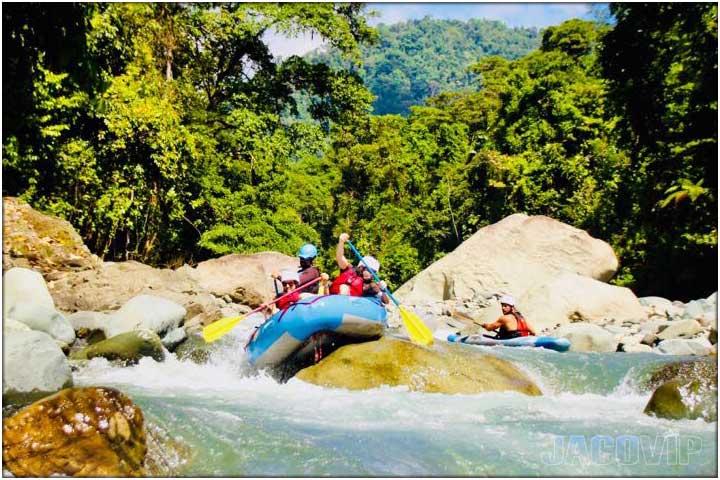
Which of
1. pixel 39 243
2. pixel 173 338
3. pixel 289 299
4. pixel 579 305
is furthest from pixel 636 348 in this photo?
pixel 39 243

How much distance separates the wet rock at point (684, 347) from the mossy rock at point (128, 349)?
7082mm

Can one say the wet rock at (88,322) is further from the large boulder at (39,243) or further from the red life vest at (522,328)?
the red life vest at (522,328)

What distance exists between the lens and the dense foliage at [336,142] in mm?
12070

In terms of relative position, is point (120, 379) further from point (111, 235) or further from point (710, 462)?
point (111, 235)

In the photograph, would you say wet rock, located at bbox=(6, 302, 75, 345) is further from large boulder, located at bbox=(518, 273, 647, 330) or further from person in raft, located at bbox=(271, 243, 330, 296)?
large boulder, located at bbox=(518, 273, 647, 330)

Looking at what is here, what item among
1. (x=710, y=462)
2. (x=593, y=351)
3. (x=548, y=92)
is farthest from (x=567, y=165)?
(x=710, y=462)

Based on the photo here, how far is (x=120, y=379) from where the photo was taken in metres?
7.68

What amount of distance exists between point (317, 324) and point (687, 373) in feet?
12.1

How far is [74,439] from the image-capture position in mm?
4191

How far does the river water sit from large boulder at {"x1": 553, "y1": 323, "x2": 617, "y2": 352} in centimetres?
280

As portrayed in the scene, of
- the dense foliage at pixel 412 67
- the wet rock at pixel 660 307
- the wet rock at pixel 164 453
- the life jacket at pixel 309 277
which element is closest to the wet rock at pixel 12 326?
the wet rock at pixel 164 453

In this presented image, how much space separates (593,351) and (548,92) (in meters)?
16.3

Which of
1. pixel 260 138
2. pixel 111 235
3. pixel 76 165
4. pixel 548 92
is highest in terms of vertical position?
pixel 548 92

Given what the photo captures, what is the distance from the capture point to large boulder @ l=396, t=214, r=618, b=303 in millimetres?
17172
